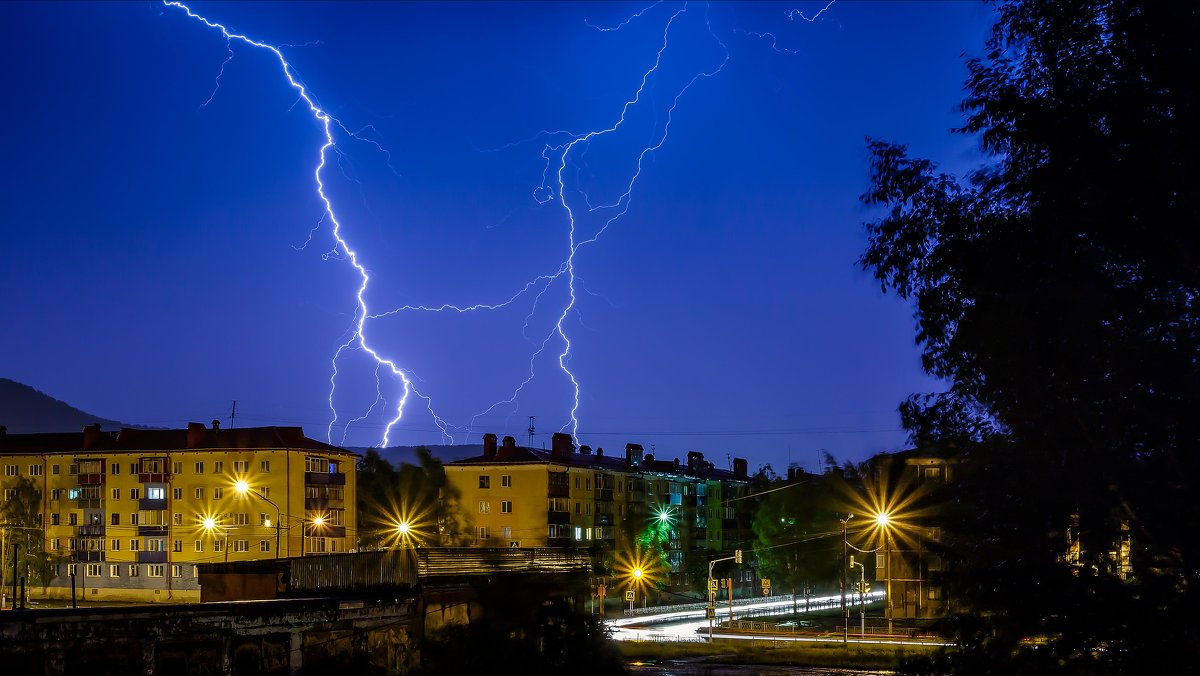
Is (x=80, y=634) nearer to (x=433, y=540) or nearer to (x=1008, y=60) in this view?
(x=1008, y=60)

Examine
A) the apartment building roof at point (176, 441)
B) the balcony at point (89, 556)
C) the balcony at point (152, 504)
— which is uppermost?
the apartment building roof at point (176, 441)

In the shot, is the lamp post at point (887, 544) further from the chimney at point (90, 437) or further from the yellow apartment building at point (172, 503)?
the chimney at point (90, 437)

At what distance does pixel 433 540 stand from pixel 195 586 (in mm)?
17078

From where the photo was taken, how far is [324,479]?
87062mm

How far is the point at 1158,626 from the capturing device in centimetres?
1268

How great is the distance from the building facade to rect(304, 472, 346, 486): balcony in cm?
805

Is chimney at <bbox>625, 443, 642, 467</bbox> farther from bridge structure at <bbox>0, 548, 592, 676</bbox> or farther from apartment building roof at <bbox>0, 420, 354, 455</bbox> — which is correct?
bridge structure at <bbox>0, 548, 592, 676</bbox>

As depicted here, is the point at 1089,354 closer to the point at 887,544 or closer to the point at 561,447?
the point at 887,544

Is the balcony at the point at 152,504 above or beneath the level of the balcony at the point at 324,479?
beneath

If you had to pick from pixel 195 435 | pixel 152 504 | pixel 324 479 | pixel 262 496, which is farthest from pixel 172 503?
pixel 262 496

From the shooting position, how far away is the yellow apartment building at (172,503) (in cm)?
8375

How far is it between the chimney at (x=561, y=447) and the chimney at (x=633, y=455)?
11.5 meters

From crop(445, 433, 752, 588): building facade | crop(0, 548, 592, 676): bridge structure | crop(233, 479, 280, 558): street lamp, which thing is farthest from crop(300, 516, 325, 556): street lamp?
crop(0, 548, 592, 676): bridge structure

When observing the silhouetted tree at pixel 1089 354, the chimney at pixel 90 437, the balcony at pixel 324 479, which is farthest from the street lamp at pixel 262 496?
the silhouetted tree at pixel 1089 354
